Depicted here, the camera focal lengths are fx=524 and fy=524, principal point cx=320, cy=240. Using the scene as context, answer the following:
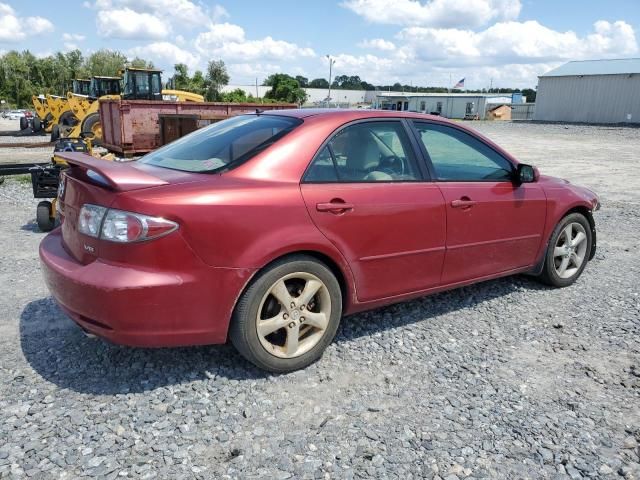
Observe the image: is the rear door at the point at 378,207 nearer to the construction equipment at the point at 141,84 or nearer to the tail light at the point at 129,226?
the tail light at the point at 129,226

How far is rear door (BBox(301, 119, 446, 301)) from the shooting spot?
10.8ft

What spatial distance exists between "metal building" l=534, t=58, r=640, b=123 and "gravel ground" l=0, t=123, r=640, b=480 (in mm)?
47568

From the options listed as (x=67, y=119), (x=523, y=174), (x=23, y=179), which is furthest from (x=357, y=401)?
(x=67, y=119)

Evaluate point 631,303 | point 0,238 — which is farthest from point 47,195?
point 631,303

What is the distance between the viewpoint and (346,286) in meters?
3.44

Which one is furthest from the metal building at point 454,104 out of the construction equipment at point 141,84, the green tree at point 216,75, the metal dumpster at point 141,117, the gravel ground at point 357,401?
the gravel ground at point 357,401

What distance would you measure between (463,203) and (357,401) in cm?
173

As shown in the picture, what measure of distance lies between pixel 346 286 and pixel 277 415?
96 cm

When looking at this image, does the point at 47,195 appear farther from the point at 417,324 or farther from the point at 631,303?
the point at 631,303

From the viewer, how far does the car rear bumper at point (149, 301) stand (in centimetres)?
273

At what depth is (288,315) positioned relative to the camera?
318 cm

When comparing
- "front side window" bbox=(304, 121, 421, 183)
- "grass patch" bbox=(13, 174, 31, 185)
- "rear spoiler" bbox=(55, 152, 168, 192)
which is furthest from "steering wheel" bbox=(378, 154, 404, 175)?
"grass patch" bbox=(13, 174, 31, 185)

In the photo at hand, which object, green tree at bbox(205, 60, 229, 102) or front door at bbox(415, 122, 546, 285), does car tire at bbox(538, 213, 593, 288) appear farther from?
green tree at bbox(205, 60, 229, 102)

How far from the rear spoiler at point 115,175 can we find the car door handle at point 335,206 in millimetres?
926
